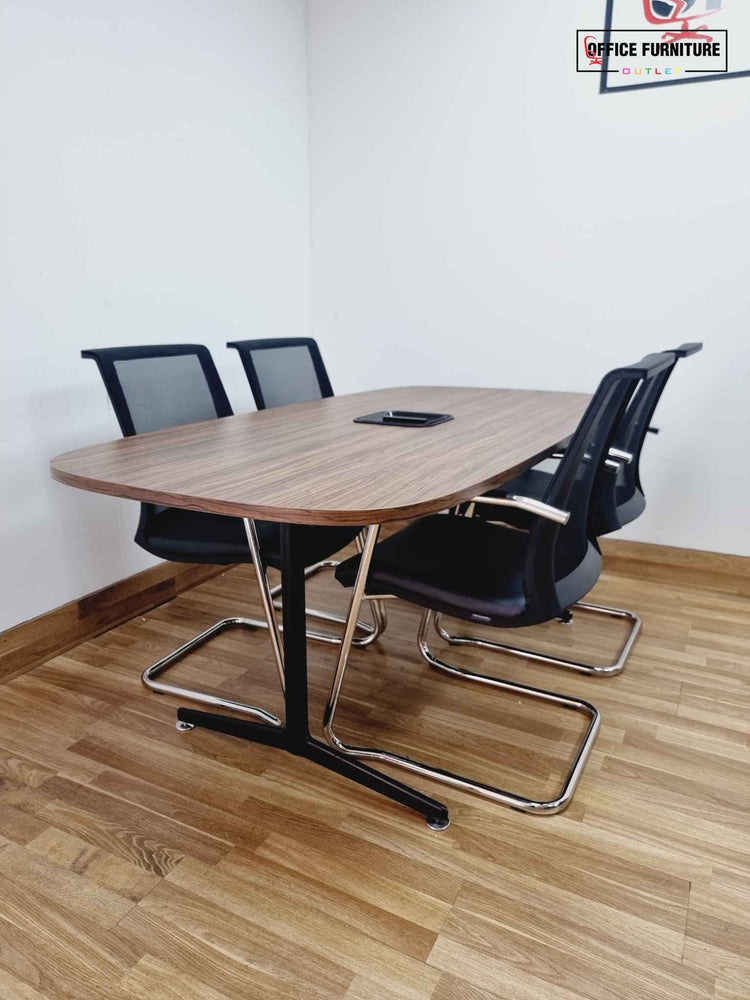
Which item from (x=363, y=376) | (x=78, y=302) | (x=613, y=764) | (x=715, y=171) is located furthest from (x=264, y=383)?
(x=715, y=171)

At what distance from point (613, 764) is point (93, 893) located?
1236mm

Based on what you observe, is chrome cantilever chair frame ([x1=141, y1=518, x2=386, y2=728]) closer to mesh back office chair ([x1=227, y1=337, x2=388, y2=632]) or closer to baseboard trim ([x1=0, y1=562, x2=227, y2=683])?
mesh back office chair ([x1=227, y1=337, x2=388, y2=632])

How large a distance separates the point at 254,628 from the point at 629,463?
1.41 meters

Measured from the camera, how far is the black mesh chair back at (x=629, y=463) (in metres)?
2.00

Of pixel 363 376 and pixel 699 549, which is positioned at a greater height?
pixel 363 376

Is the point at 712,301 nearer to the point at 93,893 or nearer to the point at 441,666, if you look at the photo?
the point at 441,666

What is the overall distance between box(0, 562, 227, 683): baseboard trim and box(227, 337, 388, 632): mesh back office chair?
0.57 meters

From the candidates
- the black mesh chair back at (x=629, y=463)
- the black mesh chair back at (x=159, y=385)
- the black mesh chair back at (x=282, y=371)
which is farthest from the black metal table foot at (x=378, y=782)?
the black mesh chair back at (x=282, y=371)

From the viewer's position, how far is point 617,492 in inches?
88.7

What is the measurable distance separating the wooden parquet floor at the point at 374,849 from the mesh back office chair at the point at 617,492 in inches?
4.3

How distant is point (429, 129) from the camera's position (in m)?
3.28

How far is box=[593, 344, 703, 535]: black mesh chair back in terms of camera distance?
6.56 feet

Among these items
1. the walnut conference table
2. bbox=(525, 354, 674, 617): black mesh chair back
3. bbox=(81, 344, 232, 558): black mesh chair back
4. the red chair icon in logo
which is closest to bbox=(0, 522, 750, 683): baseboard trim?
bbox=(81, 344, 232, 558): black mesh chair back

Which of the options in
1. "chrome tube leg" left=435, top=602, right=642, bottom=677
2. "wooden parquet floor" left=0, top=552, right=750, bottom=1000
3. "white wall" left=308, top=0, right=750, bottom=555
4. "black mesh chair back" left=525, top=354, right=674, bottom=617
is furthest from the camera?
"white wall" left=308, top=0, right=750, bottom=555
